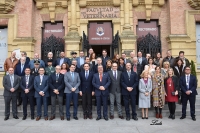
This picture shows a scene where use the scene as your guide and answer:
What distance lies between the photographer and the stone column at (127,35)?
1237 cm

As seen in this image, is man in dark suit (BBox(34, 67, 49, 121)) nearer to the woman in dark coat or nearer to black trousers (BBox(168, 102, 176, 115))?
the woman in dark coat

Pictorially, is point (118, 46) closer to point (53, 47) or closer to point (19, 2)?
point (53, 47)

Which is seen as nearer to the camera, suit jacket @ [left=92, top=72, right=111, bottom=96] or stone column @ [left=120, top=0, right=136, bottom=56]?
suit jacket @ [left=92, top=72, right=111, bottom=96]

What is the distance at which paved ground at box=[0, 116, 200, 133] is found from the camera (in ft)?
19.4

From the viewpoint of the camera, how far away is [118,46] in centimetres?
1249

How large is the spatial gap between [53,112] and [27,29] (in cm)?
734

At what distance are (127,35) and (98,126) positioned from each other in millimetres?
7366

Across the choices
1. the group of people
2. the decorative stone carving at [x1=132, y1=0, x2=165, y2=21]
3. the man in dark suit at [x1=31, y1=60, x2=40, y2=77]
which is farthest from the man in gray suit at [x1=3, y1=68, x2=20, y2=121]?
the decorative stone carving at [x1=132, y1=0, x2=165, y2=21]

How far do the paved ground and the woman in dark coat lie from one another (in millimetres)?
419

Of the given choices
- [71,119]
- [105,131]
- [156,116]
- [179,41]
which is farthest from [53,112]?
[179,41]

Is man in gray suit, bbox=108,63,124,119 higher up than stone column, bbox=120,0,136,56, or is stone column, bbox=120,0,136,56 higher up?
stone column, bbox=120,0,136,56

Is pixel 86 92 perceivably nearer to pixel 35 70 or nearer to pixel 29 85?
pixel 29 85

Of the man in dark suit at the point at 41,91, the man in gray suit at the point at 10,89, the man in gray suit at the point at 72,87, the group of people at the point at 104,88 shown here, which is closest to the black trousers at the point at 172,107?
the group of people at the point at 104,88

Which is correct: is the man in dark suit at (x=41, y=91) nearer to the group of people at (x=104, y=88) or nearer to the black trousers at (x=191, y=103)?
the group of people at (x=104, y=88)
